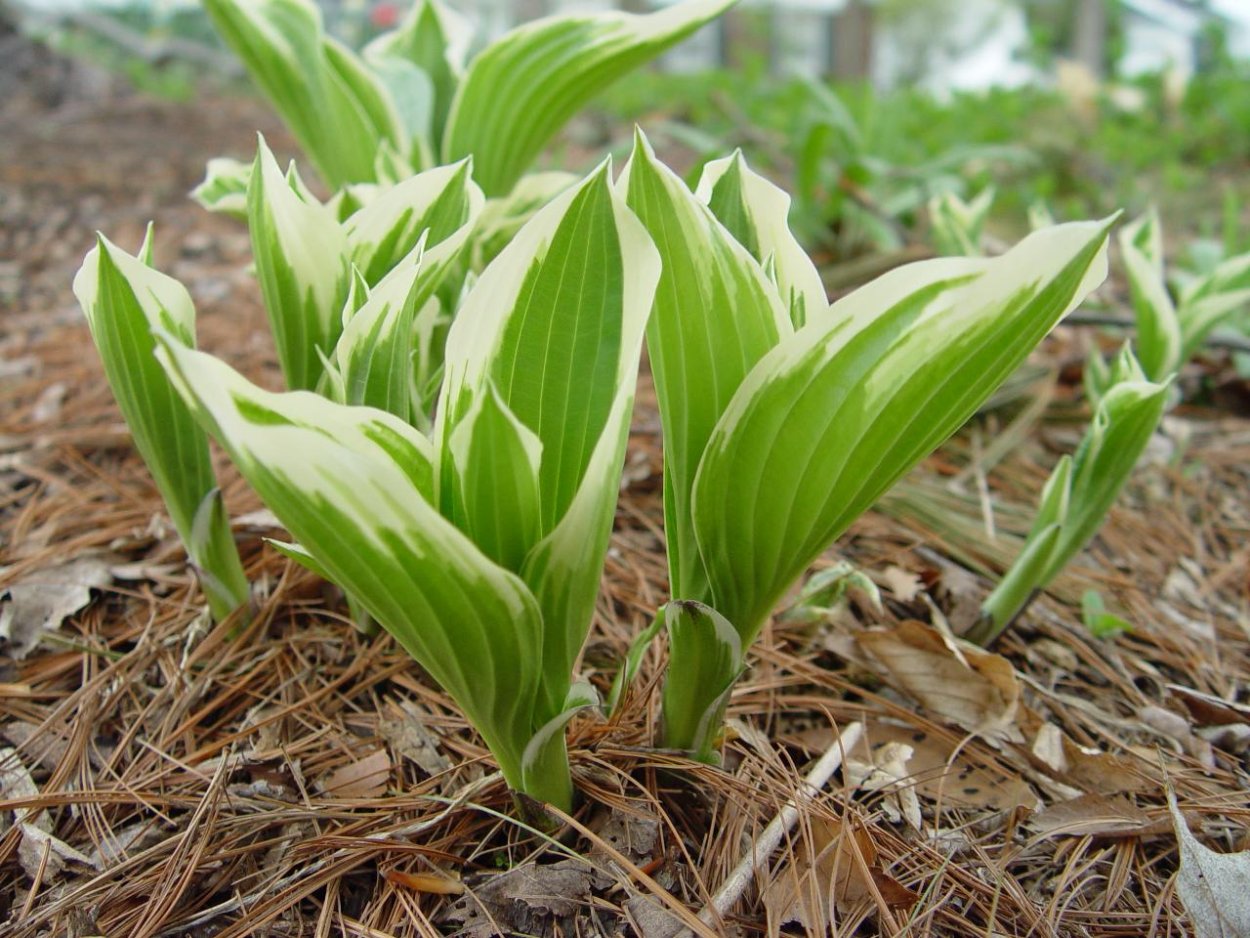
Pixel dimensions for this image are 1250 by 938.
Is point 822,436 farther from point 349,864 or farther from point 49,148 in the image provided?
point 49,148

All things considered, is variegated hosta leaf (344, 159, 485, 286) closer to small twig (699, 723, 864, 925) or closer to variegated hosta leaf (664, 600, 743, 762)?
variegated hosta leaf (664, 600, 743, 762)

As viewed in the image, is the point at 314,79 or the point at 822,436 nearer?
the point at 822,436

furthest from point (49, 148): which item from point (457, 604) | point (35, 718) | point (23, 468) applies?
point (457, 604)

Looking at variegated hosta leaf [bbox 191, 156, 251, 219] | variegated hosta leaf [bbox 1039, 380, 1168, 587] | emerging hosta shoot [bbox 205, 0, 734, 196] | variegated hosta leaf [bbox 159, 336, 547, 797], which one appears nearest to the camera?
variegated hosta leaf [bbox 159, 336, 547, 797]

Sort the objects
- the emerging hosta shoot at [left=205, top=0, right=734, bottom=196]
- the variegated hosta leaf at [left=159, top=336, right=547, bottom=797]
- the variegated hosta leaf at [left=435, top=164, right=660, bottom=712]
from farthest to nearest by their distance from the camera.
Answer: the emerging hosta shoot at [left=205, top=0, right=734, bottom=196]
the variegated hosta leaf at [left=435, top=164, right=660, bottom=712]
the variegated hosta leaf at [left=159, top=336, right=547, bottom=797]

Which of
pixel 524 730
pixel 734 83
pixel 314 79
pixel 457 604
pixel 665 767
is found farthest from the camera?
pixel 734 83

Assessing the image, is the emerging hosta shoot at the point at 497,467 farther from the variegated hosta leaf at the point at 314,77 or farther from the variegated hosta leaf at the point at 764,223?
the variegated hosta leaf at the point at 314,77

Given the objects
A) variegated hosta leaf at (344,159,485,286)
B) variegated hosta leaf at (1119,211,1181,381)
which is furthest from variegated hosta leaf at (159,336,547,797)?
variegated hosta leaf at (1119,211,1181,381)
